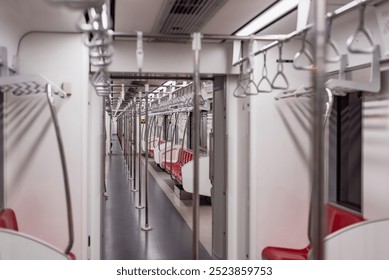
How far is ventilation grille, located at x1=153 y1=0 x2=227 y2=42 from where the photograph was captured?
1.79m

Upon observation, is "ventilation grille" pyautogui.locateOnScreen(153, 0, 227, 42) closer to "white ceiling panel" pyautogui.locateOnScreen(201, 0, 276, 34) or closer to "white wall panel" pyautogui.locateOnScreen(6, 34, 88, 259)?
"white ceiling panel" pyautogui.locateOnScreen(201, 0, 276, 34)

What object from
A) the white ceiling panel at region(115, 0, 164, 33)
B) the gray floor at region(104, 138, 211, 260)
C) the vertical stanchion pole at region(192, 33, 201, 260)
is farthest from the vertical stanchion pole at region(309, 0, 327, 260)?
the gray floor at region(104, 138, 211, 260)

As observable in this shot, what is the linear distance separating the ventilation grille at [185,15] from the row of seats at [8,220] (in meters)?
1.06

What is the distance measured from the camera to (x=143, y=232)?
3.84 meters

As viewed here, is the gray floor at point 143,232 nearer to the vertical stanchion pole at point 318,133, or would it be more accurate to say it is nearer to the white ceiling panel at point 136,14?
the vertical stanchion pole at point 318,133

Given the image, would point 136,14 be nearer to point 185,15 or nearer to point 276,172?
point 185,15

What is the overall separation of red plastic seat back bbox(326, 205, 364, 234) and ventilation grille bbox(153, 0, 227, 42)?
131cm

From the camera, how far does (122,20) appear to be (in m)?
2.14

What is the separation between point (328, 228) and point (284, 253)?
1.19 feet

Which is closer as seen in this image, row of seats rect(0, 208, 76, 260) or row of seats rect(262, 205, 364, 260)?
row of seats rect(0, 208, 76, 260)

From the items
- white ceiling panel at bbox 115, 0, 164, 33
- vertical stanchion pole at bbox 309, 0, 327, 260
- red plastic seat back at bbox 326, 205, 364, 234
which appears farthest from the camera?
red plastic seat back at bbox 326, 205, 364, 234

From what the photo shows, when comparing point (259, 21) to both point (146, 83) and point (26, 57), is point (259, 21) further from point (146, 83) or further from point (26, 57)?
point (146, 83)

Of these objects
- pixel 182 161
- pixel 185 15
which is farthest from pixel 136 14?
pixel 182 161
